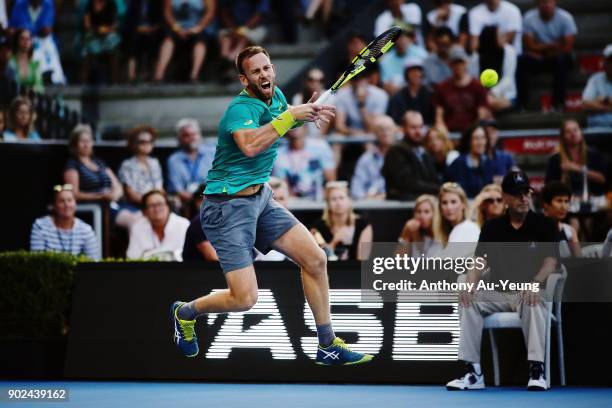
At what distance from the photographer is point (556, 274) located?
10.2 metres

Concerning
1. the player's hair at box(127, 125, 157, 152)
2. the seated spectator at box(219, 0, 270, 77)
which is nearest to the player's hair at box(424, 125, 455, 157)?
the player's hair at box(127, 125, 157, 152)

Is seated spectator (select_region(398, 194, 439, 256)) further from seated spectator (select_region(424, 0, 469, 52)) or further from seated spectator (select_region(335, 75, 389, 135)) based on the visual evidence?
seated spectator (select_region(424, 0, 469, 52))

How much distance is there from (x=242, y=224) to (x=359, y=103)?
7.94 metres

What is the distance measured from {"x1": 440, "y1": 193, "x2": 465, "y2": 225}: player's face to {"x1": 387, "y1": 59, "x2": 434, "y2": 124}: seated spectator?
3.88m

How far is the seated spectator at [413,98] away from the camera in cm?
1527

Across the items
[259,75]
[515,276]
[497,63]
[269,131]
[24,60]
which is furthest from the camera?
[24,60]

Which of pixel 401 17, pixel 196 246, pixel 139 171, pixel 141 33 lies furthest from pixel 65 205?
pixel 401 17

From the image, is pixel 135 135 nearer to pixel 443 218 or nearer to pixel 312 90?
pixel 312 90

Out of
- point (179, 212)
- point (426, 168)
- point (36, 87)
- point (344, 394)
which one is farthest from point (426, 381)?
point (36, 87)

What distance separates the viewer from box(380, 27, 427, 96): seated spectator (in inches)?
645

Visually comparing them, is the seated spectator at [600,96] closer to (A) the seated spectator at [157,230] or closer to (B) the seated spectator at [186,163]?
(B) the seated spectator at [186,163]

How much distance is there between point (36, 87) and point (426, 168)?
19.2 feet

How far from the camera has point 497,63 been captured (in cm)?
1581

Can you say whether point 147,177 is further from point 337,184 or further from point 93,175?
point 337,184
